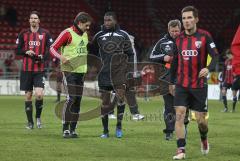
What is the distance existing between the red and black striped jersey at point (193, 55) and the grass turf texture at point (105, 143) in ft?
3.43

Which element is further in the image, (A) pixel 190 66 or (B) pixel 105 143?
(B) pixel 105 143

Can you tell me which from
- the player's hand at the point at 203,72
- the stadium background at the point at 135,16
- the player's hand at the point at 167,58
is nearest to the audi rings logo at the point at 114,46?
the player's hand at the point at 167,58

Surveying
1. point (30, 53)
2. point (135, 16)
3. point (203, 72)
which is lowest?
point (203, 72)

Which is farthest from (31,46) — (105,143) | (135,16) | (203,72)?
(135,16)

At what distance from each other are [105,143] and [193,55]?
2.52 metres

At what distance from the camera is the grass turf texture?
8.28 meters

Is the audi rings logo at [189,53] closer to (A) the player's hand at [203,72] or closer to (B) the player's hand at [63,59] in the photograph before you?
(A) the player's hand at [203,72]

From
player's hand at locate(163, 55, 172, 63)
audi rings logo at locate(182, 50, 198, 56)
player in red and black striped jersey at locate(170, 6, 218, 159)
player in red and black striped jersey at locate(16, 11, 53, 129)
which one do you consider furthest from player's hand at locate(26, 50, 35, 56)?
audi rings logo at locate(182, 50, 198, 56)

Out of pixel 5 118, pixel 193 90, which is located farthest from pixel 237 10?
pixel 193 90

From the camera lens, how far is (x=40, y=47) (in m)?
12.2

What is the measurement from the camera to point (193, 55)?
8.21m

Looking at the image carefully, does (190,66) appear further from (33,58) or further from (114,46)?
(33,58)

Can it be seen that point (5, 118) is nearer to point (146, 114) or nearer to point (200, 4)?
point (146, 114)

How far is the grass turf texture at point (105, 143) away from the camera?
27.2 feet
